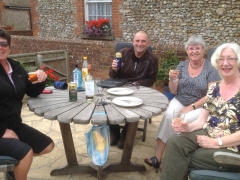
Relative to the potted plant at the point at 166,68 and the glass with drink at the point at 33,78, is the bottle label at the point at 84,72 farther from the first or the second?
the potted plant at the point at 166,68

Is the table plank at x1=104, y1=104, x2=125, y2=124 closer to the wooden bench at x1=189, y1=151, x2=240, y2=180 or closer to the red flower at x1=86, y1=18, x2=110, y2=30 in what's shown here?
the wooden bench at x1=189, y1=151, x2=240, y2=180

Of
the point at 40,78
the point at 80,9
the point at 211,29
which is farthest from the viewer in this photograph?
the point at 80,9

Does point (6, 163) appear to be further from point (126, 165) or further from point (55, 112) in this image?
point (126, 165)

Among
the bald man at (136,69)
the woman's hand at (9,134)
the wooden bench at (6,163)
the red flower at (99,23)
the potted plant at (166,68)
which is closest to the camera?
the wooden bench at (6,163)

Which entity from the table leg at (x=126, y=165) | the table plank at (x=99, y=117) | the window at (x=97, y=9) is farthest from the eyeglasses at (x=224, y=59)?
the window at (x=97, y=9)

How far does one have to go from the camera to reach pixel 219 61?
2049mm

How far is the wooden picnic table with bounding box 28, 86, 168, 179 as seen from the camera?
1920mm

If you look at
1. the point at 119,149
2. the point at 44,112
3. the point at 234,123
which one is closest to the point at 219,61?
the point at 234,123

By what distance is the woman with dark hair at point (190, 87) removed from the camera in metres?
2.62

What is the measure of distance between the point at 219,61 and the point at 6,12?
11.5 m

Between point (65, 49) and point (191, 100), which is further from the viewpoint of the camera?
point (65, 49)

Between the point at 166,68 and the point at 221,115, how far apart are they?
9.29 ft

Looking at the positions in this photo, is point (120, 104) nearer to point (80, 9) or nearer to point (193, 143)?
point (193, 143)

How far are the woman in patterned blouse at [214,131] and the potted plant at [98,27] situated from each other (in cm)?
499
